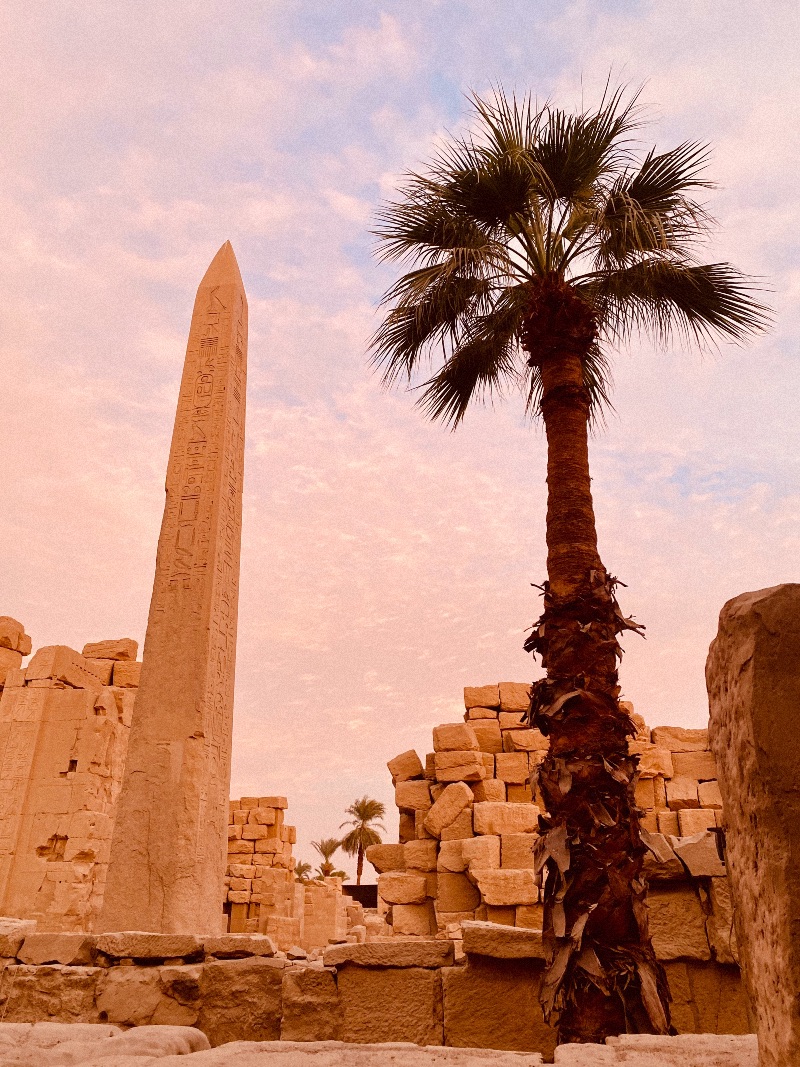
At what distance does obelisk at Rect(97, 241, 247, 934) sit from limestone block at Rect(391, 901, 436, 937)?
12.5 ft

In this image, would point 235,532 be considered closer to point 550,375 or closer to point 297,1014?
point 550,375

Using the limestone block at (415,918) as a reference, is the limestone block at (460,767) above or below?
above

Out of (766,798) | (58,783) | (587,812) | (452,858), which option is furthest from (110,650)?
(766,798)

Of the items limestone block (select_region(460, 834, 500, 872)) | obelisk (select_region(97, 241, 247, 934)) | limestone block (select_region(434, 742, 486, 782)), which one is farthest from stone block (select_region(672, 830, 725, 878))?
limestone block (select_region(434, 742, 486, 782))

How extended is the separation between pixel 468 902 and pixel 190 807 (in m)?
4.43

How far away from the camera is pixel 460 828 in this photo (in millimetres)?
9250

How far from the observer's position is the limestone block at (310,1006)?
14.4ft

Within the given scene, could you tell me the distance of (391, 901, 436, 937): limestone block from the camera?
9.16m

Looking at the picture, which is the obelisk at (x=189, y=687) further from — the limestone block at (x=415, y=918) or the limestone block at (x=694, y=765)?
→ the limestone block at (x=694, y=765)

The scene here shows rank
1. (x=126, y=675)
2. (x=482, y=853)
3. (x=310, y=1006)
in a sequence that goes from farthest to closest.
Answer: (x=126, y=675)
(x=482, y=853)
(x=310, y=1006)

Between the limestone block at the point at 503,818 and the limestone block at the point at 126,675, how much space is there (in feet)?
17.2

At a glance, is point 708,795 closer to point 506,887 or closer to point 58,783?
point 506,887

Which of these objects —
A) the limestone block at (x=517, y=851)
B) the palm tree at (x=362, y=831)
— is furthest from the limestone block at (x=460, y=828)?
the palm tree at (x=362, y=831)

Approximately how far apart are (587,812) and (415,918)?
19.0ft
